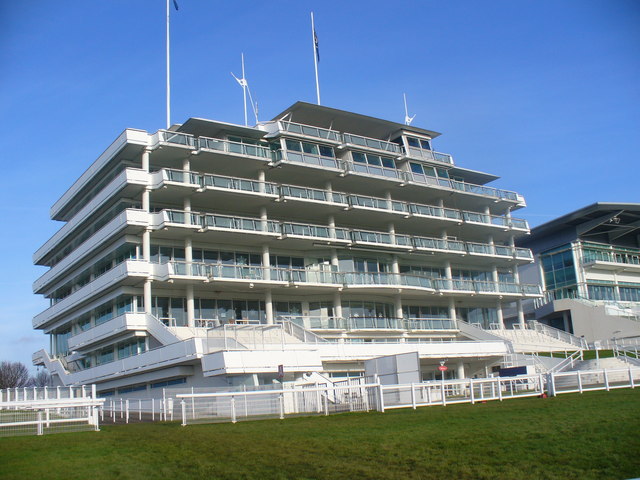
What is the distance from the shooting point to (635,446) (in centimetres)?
1266

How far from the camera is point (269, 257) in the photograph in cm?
4950

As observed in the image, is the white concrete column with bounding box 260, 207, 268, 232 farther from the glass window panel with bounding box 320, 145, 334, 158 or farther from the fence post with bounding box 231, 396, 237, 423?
the fence post with bounding box 231, 396, 237, 423

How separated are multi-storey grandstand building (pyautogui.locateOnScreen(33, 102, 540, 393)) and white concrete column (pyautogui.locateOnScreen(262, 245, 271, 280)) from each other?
0.49 ft

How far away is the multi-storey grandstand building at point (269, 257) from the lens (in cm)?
4239

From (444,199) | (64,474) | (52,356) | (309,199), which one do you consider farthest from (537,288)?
(64,474)

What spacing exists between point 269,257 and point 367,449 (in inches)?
1418

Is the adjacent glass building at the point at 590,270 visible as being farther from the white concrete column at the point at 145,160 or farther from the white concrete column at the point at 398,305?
the white concrete column at the point at 145,160

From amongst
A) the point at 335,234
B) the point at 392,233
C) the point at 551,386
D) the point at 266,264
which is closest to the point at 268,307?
the point at 266,264

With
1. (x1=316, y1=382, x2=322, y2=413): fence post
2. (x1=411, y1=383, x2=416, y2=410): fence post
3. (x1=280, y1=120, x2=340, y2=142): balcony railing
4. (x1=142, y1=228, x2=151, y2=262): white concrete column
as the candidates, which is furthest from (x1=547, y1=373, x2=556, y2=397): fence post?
(x1=280, y1=120, x2=340, y2=142): balcony railing

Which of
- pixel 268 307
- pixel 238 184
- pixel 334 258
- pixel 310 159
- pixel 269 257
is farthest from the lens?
pixel 334 258

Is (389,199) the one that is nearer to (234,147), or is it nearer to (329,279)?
(329,279)

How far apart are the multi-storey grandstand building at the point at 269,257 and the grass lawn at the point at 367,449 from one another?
15731mm

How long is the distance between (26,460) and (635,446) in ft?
39.0

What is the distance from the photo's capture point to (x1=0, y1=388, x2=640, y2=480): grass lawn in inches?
456
